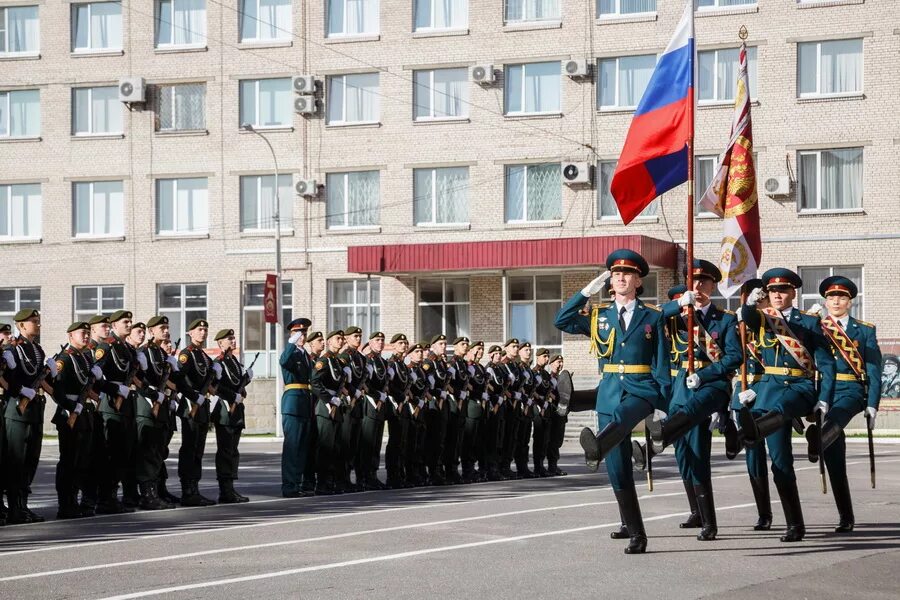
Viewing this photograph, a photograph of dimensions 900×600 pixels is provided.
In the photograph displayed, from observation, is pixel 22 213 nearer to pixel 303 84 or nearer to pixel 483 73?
pixel 303 84

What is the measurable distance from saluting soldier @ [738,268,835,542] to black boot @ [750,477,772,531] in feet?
1.16

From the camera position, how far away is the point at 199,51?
4153 cm

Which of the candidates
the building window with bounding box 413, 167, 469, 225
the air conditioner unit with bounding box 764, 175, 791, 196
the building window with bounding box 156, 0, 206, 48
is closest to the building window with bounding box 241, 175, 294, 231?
the building window with bounding box 413, 167, 469, 225

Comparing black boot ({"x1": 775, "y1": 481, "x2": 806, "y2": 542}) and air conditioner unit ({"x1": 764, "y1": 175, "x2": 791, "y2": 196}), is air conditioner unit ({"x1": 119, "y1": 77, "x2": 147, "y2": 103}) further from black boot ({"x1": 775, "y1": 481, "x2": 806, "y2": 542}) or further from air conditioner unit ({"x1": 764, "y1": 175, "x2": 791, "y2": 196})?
black boot ({"x1": 775, "y1": 481, "x2": 806, "y2": 542})

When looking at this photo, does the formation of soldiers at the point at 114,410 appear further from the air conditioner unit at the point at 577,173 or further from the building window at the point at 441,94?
the building window at the point at 441,94

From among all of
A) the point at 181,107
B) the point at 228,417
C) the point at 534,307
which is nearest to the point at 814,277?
the point at 534,307

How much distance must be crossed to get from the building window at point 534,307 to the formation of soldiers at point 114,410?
23537 millimetres

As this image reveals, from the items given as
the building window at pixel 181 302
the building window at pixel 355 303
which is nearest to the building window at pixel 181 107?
the building window at pixel 181 302

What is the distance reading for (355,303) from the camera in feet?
135

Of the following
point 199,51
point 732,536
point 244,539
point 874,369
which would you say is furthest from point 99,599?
point 199,51

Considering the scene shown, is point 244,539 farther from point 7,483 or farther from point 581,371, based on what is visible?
point 581,371

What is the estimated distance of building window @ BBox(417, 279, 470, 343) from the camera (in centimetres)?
4069

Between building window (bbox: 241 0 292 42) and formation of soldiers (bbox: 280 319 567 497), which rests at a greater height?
building window (bbox: 241 0 292 42)

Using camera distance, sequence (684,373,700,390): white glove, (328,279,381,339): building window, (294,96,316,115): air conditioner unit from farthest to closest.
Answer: (328,279,381,339): building window
(294,96,316,115): air conditioner unit
(684,373,700,390): white glove
